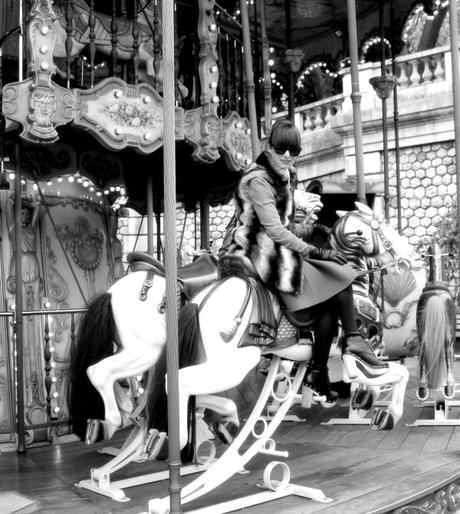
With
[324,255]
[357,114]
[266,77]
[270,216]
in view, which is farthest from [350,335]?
[266,77]

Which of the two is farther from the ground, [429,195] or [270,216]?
[429,195]

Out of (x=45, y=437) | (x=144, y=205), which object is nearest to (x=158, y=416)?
(x=45, y=437)

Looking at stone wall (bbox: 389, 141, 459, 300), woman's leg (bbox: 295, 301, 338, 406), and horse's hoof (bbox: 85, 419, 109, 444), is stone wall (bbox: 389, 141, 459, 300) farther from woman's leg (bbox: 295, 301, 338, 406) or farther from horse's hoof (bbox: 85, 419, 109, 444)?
horse's hoof (bbox: 85, 419, 109, 444)

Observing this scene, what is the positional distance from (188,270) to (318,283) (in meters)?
1.07

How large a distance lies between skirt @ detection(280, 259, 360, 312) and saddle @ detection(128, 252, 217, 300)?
845 mm

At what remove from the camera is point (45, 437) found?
6438 millimetres

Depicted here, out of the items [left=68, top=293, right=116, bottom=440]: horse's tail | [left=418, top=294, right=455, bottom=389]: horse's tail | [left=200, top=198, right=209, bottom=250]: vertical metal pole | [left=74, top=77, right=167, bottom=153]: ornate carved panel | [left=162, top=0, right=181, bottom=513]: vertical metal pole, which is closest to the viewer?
[left=162, top=0, right=181, bottom=513]: vertical metal pole

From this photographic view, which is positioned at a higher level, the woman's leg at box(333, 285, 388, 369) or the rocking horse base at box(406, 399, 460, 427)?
the woman's leg at box(333, 285, 388, 369)

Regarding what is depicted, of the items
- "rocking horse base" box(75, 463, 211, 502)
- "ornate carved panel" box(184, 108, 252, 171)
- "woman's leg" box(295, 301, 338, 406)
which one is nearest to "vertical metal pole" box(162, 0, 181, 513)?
"rocking horse base" box(75, 463, 211, 502)

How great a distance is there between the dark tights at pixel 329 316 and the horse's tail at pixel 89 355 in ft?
4.43

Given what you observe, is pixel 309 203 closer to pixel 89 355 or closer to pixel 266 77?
pixel 89 355

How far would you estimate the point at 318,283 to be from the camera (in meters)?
4.70

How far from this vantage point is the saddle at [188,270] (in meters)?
5.23

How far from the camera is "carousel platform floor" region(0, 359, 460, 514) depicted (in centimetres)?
433
